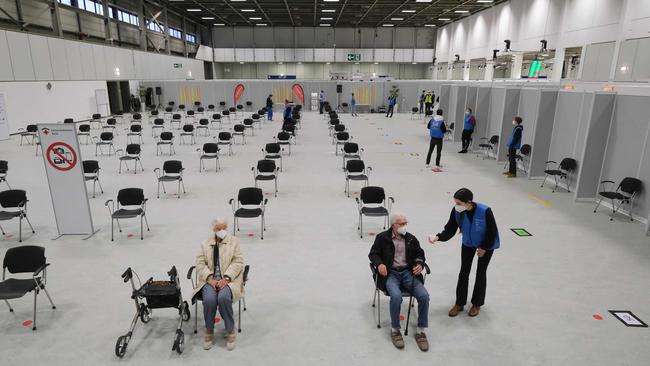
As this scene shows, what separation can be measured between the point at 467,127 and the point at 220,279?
464 inches

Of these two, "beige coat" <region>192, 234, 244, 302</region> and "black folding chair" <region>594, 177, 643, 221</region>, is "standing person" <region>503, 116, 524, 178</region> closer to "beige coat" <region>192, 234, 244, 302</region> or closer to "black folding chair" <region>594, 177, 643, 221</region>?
"black folding chair" <region>594, 177, 643, 221</region>

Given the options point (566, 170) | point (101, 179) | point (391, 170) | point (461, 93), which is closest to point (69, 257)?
point (101, 179)

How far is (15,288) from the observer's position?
443 centimetres

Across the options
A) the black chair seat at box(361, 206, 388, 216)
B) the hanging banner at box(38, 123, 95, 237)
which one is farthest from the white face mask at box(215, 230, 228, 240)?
the hanging banner at box(38, 123, 95, 237)

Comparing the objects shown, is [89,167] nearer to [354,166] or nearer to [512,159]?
[354,166]

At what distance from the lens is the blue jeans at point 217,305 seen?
4.08 meters

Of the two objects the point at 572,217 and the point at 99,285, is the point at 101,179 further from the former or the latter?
the point at 572,217

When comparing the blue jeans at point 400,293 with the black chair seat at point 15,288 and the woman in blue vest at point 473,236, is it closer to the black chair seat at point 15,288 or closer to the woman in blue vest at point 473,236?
the woman in blue vest at point 473,236

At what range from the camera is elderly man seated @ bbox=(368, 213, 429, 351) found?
4137mm

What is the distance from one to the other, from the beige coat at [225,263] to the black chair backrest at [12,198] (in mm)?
4691

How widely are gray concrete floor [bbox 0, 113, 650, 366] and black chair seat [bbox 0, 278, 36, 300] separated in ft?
1.47

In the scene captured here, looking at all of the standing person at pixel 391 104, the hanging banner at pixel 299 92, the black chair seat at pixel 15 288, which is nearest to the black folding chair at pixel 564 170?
the black chair seat at pixel 15 288

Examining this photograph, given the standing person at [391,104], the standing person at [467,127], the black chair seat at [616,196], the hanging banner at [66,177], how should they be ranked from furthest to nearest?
the standing person at [391,104], the standing person at [467,127], the black chair seat at [616,196], the hanging banner at [66,177]

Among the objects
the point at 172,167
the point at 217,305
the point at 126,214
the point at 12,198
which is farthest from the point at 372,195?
the point at 12,198
